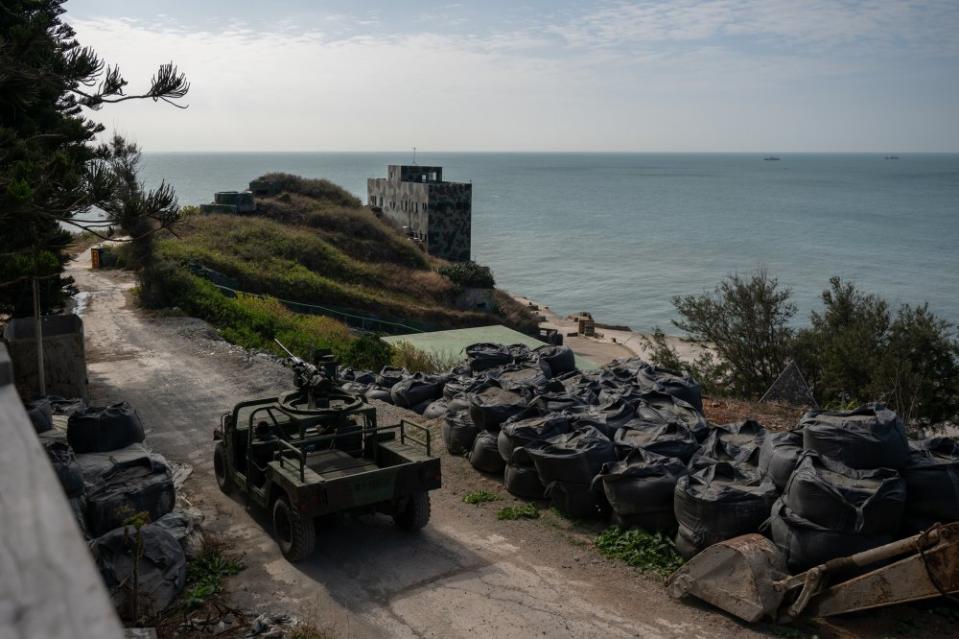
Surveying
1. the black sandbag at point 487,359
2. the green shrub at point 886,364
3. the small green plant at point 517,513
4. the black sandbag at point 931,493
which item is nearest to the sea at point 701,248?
the green shrub at point 886,364

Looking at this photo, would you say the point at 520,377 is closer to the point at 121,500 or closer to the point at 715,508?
the point at 715,508

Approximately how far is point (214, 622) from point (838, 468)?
6030mm

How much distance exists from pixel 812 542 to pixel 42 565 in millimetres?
7514

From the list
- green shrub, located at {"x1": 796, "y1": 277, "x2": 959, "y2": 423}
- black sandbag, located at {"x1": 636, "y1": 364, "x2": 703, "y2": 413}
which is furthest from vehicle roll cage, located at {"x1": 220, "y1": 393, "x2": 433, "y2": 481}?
green shrub, located at {"x1": 796, "y1": 277, "x2": 959, "y2": 423}

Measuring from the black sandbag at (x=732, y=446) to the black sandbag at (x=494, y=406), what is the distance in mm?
2674

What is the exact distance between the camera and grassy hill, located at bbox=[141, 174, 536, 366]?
78.8ft

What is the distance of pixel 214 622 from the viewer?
7.23 meters

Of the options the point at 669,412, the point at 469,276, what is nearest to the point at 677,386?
the point at 669,412

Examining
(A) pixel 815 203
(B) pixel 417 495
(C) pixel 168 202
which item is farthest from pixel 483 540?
(A) pixel 815 203

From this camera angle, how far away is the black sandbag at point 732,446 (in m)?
8.97

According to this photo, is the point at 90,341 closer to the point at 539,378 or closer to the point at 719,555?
the point at 539,378

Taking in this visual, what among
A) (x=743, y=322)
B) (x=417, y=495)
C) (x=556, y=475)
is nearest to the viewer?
(x=417, y=495)

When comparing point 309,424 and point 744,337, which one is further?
point 744,337

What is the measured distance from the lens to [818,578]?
6.95m
